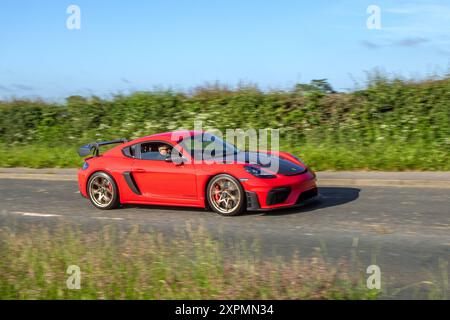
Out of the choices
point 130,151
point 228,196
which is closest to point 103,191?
point 130,151

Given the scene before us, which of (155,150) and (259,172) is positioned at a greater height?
(155,150)

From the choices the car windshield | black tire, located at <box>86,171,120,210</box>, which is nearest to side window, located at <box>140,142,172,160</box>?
the car windshield

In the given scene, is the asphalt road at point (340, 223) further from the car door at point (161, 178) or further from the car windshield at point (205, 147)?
the car windshield at point (205, 147)

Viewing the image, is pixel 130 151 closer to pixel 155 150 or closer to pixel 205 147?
pixel 155 150

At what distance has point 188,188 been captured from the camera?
11.0m

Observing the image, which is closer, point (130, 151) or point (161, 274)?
point (161, 274)

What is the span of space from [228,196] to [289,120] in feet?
27.5

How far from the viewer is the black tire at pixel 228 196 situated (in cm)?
1046

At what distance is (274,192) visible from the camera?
1027cm

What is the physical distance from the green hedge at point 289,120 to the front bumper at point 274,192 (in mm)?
5236

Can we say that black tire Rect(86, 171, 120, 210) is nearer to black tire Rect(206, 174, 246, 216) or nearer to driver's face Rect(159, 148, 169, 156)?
driver's face Rect(159, 148, 169, 156)

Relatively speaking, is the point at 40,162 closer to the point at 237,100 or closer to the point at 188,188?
the point at 237,100
